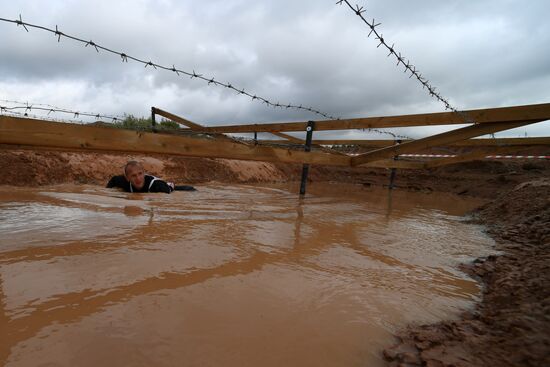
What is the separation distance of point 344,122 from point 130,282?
16.8ft

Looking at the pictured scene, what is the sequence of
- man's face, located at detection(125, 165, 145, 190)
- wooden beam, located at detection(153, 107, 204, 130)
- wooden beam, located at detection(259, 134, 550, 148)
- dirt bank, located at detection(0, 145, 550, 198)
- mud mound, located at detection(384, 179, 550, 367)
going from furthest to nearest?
wooden beam, located at detection(153, 107, 204, 130), wooden beam, located at detection(259, 134, 550, 148), dirt bank, located at detection(0, 145, 550, 198), man's face, located at detection(125, 165, 145, 190), mud mound, located at detection(384, 179, 550, 367)

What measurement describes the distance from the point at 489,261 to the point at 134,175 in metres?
5.03

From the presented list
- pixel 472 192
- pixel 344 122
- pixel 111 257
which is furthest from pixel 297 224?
pixel 472 192

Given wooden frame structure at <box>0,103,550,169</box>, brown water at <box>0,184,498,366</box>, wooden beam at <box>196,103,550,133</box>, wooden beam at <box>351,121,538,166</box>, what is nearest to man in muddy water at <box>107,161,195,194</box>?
wooden frame structure at <box>0,103,550,169</box>

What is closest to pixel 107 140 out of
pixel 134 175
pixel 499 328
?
pixel 134 175

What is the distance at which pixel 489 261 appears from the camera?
219 centimetres

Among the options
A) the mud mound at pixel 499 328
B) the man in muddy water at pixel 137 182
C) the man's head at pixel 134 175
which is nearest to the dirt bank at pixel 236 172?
the man in muddy water at pixel 137 182

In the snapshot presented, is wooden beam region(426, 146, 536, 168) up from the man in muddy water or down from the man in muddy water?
up

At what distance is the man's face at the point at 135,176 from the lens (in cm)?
506

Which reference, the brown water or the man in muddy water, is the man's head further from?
the brown water

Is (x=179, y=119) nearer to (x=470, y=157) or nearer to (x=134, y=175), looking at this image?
(x=134, y=175)

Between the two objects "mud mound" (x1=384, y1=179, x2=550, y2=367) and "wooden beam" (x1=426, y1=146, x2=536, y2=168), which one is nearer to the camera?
"mud mound" (x1=384, y1=179, x2=550, y2=367)

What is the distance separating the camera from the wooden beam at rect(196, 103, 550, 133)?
3.64 m

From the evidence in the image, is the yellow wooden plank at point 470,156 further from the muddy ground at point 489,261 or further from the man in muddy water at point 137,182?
the man in muddy water at point 137,182
